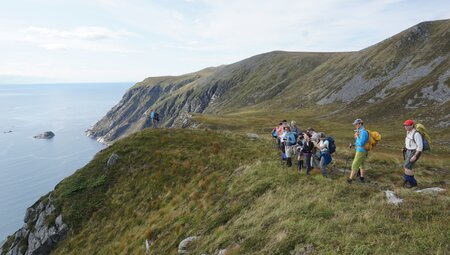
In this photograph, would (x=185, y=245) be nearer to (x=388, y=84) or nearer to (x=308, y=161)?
(x=308, y=161)

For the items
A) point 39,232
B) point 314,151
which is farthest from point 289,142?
point 39,232

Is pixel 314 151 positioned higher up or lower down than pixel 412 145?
lower down

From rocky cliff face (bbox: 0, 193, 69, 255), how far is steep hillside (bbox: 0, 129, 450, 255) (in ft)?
0.75

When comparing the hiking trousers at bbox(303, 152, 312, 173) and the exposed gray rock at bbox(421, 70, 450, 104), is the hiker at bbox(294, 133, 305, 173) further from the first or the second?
the exposed gray rock at bbox(421, 70, 450, 104)

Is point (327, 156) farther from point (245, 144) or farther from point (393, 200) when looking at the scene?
point (245, 144)

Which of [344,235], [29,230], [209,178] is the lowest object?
[29,230]

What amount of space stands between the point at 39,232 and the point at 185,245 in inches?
765

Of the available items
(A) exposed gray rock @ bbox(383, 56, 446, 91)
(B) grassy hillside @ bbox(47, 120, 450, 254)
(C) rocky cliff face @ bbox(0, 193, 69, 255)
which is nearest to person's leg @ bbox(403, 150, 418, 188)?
(B) grassy hillside @ bbox(47, 120, 450, 254)

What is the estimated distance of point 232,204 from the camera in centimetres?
1728

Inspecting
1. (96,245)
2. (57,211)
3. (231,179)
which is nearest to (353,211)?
(231,179)

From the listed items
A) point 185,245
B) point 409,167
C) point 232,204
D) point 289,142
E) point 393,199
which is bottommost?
point 185,245

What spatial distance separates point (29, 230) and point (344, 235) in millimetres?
30200

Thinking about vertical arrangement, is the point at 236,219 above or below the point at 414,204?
below

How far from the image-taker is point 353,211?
11.7 metres
